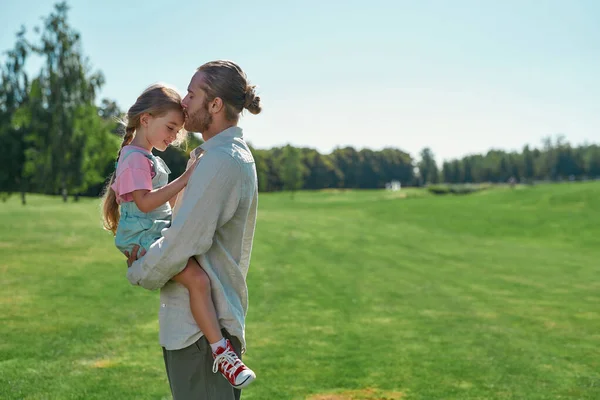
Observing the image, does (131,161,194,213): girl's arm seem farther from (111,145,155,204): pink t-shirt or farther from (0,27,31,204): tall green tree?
(0,27,31,204): tall green tree

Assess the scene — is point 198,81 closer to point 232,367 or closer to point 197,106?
point 197,106

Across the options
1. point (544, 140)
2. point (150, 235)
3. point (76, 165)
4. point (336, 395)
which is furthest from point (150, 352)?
point (544, 140)

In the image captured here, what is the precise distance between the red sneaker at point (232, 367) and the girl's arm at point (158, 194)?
690 millimetres

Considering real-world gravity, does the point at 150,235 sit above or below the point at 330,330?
above

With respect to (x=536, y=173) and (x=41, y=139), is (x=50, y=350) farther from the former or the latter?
(x=536, y=173)

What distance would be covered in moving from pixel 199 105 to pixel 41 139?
4539cm

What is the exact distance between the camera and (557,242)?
30359 mm

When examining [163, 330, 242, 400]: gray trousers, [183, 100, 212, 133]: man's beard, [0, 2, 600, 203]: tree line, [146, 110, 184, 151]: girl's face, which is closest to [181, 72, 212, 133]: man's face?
[183, 100, 212, 133]: man's beard

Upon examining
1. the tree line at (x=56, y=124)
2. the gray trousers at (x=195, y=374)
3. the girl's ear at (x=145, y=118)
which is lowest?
the gray trousers at (x=195, y=374)

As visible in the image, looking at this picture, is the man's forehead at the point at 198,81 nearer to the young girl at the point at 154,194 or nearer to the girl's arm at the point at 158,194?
the young girl at the point at 154,194

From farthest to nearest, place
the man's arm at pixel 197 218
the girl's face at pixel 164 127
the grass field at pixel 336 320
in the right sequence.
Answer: the grass field at pixel 336 320 < the girl's face at pixel 164 127 < the man's arm at pixel 197 218

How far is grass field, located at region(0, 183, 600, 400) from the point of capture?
7227mm

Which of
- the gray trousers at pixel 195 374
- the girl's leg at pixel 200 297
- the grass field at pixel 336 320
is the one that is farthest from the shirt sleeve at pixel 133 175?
the grass field at pixel 336 320

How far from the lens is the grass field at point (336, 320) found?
7.23 meters
